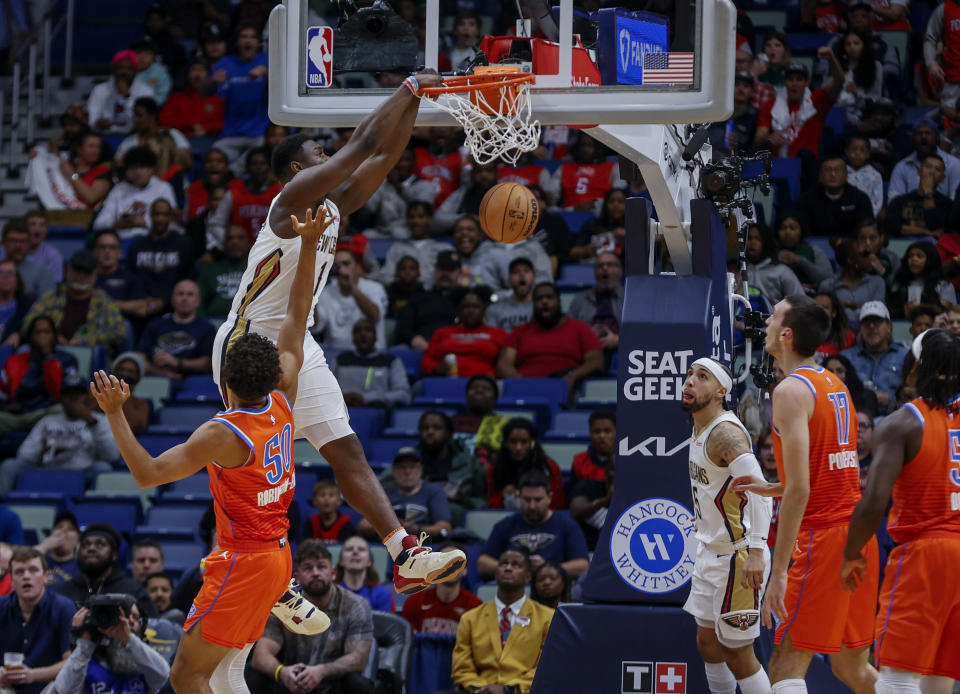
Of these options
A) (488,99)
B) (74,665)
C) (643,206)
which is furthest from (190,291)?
(488,99)

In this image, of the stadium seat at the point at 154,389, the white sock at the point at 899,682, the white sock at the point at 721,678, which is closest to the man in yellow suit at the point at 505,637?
the white sock at the point at 721,678

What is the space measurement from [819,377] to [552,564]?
3308 mm

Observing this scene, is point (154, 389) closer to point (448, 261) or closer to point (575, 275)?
point (448, 261)

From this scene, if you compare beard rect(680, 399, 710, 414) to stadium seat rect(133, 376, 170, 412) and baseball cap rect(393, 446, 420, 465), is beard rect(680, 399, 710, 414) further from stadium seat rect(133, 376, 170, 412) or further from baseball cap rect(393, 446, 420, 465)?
stadium seat rect(133, 376, 170, 412)

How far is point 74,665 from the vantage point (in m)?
8.98

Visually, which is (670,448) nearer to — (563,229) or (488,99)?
(488,99)

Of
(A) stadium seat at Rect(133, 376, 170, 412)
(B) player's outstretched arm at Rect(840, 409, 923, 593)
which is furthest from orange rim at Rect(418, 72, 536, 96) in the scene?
(A) stadium seat at Rect(133, 376, 170, 412)

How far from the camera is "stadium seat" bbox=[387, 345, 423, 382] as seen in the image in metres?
13.6

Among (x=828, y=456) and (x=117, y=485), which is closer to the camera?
(x=828, y=456)

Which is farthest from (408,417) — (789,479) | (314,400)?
(789,479)

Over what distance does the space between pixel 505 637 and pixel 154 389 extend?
527 cm

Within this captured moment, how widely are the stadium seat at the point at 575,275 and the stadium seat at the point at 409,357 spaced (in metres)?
1.55

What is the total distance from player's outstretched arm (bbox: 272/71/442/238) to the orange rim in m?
0.16

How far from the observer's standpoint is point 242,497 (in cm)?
614
